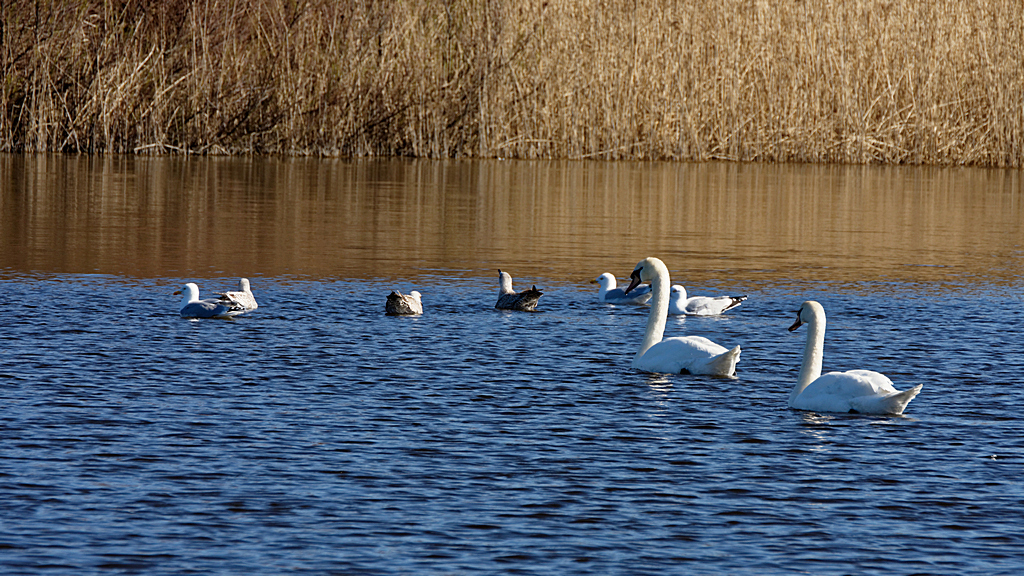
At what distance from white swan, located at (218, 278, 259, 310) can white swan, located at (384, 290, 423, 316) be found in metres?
1.11

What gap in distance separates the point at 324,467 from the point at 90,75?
24.6 m

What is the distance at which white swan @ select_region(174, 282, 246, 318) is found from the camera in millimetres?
11523

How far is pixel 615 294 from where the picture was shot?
13289 millimetres

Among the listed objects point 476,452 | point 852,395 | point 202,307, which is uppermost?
point 202,307

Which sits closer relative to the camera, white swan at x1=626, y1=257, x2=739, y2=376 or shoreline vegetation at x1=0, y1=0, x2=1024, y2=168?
white swan at x1=626, y1=257, x2=739, y2=376

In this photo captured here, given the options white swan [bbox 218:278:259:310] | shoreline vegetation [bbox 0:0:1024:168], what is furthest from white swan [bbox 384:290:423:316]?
shoreline vegetation [bbox 0:0:1024:168]

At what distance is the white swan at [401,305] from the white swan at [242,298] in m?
1.11

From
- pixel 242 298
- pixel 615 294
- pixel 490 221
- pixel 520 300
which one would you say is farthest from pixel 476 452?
pixel 490 221

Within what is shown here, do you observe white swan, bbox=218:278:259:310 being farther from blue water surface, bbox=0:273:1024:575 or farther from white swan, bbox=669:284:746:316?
white swan, bbox=669:284:746:316

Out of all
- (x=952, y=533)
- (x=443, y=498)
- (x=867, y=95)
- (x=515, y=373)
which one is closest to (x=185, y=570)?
(x=443, y=498)

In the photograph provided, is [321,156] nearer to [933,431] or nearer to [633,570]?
[933,431]

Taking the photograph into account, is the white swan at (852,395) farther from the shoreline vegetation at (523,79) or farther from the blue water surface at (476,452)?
the shoreline vegetation at (523,79)

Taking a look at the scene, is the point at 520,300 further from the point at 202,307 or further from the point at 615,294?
the point at 202,307

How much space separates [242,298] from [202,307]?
1.08 ft
